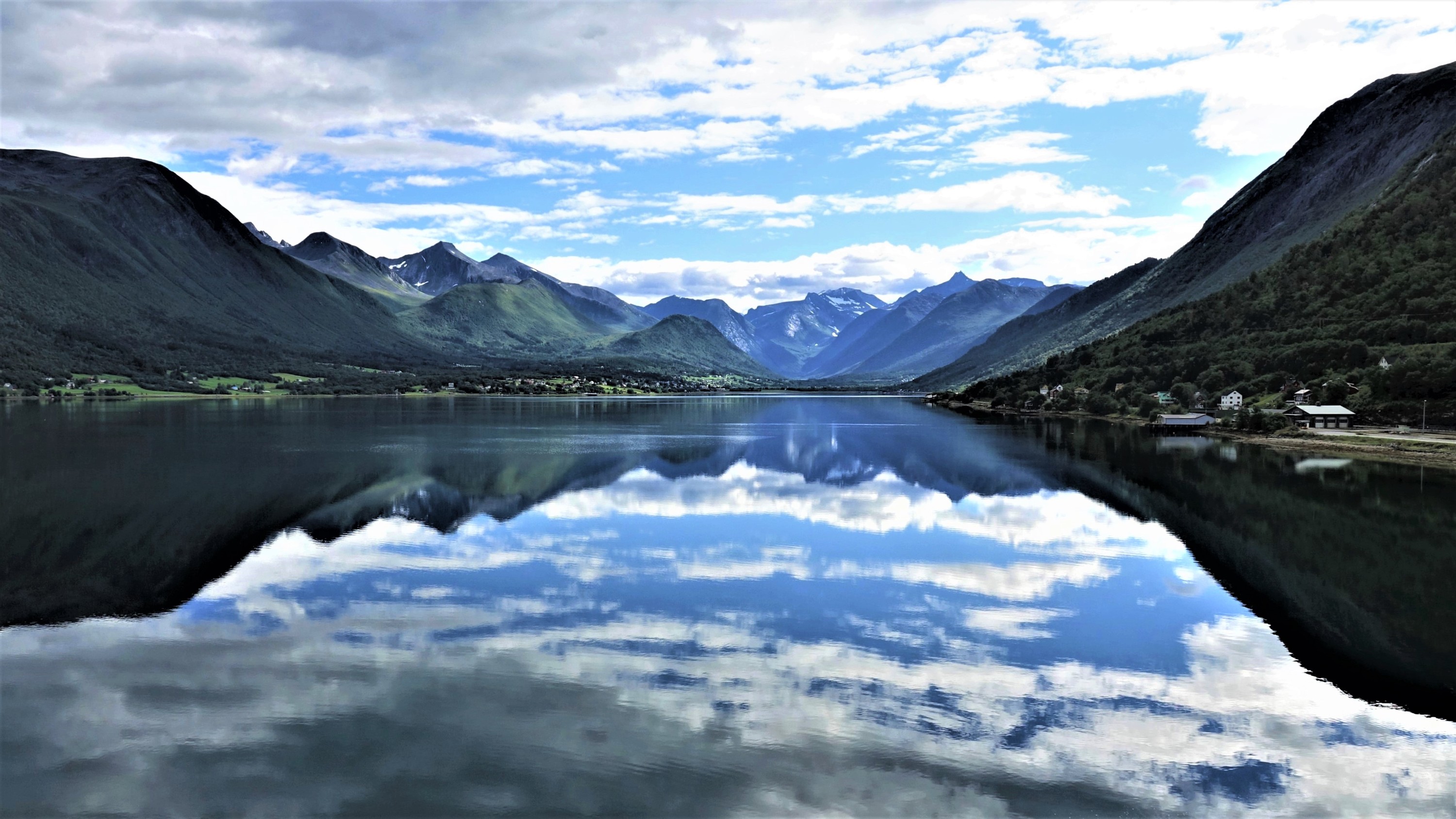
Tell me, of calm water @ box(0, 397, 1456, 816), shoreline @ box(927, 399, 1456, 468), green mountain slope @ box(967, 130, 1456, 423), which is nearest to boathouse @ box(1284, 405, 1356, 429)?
green mountain slope @ box(967, 130, 1456, 423)

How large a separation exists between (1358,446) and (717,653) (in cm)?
8633

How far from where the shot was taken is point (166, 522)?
135 feet

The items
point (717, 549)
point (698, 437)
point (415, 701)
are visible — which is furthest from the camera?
point (698, 437)

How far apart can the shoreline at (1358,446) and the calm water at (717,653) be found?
23180 mm

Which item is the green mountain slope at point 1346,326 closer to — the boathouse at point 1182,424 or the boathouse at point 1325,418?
the boathouse at point 1325,418

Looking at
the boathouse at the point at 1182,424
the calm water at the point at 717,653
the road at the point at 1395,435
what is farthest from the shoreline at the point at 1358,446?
the calm water at the point at 717,653

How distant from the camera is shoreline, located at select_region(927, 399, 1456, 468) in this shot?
7256 centimetres

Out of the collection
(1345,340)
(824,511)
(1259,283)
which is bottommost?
(824,511)

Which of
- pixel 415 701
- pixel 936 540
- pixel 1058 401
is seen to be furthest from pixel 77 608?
pixel 1058 401

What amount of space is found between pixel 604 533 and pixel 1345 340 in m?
135

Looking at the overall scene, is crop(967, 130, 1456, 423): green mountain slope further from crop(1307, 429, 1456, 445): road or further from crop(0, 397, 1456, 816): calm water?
crop(0, 397, 1456, 816): calm water

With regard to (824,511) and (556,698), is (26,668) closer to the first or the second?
(556,698)

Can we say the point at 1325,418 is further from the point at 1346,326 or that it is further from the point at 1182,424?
the point at 1346,326

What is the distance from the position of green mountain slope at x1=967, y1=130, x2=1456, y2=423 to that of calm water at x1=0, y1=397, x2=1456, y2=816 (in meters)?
62.6
